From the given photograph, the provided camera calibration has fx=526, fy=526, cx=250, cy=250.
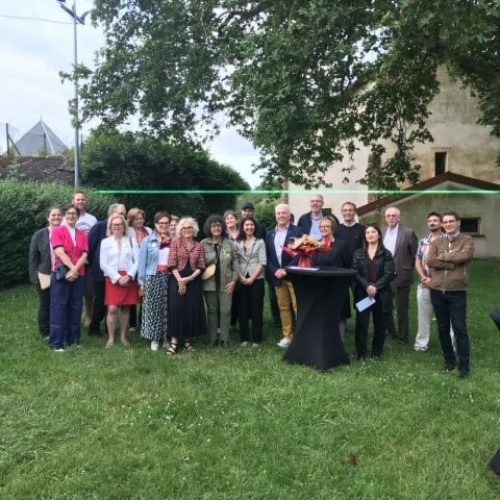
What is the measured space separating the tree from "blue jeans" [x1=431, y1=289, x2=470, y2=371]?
4.51 m

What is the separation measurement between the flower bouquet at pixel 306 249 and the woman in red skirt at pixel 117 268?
2045mm

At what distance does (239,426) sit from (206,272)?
8.45 ft

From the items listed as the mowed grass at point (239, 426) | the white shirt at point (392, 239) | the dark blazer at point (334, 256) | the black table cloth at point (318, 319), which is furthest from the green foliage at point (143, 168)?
the mowed grass at point (239, 426)

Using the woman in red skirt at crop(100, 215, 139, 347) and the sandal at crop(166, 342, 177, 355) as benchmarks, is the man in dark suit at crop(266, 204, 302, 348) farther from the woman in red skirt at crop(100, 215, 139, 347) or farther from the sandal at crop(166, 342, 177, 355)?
the woman in red skirt at crop(100, 215, 139, 347)

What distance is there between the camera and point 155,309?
6.46 m

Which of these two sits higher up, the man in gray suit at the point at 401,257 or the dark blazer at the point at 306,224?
the dark blazer at the point at 306,224

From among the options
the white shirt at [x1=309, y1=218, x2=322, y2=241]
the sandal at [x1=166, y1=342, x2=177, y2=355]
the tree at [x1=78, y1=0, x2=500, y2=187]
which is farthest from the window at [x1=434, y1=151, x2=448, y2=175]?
the sandal at [x1=166, y1=342, x2=177, y2=355]

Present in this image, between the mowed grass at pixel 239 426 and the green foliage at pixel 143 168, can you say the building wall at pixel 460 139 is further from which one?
the mowed grass at pixel 239 426

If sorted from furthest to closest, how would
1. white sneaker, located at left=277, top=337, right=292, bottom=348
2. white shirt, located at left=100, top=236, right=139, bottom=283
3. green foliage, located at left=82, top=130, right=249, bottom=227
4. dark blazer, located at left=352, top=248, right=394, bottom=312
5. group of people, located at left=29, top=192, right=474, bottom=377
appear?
1. green foliage, located at left=82, top=130, right=249, bottom=227
2. white sneaker, located at left=277, top=337, right=292, bottom=348
3. white shirt, located at left=100, top=236, right=139, bottom=283
4. group of people, located at left=29, top=192, right=474, bottom=377
5. dark blazer, located at left=352, top=248, right=394, bottom=312

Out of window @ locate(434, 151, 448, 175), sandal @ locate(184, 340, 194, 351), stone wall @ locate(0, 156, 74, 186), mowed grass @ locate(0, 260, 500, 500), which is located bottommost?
mowed grass @ locate(0, 260, 500, 500)


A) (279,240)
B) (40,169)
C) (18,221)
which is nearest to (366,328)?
(279,240)

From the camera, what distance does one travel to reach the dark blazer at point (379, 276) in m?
6.04

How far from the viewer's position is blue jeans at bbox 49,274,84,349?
20.7 feet

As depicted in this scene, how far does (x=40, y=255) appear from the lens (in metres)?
6.82
